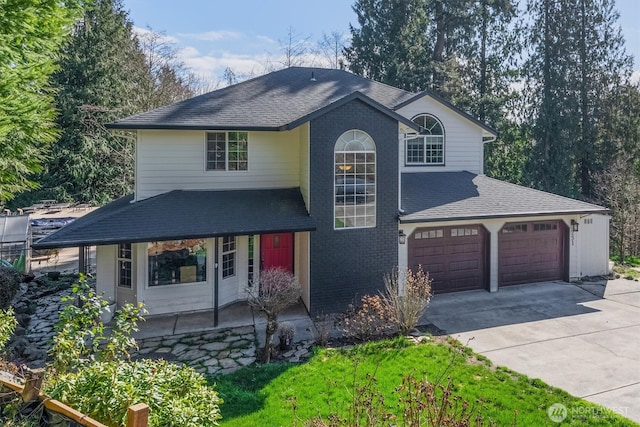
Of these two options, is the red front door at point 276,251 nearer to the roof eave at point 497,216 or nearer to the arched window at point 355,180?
the arched window at point 355,180

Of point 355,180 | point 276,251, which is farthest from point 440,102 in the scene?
point 276,251

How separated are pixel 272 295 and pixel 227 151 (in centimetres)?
497

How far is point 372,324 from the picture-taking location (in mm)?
9109

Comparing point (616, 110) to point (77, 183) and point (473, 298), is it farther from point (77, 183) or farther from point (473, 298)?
point (77, 183)

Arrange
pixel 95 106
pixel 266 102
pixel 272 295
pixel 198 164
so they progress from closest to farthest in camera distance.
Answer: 1. pixel 272 295
2. pixel 198 164
3. pixel 266 102
4. pixel 95 106

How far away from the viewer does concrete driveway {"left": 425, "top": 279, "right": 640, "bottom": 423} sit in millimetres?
6984

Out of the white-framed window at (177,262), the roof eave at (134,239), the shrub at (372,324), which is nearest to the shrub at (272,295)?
the roof eave at (134,239)

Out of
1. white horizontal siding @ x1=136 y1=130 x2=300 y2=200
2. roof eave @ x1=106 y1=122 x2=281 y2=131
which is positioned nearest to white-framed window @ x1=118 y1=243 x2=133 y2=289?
white horizontal siding @ x1=136 y1=130 x2=300 y2=200

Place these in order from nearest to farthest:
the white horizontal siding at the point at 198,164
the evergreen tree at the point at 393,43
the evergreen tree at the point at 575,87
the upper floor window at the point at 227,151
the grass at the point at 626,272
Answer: the white horizontal siding at the point at 198,164, the upper floor window at the point at 227,151, the grass at the point at 626,272, the evergreen tree at the point at 575,87, the evergreen tree at the point at 393,43

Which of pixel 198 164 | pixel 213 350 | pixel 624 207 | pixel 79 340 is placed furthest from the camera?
pixel 624 207

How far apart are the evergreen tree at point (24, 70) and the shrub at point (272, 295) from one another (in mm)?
5714

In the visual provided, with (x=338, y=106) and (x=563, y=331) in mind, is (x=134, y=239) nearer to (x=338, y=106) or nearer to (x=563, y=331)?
(x=338, y=106)

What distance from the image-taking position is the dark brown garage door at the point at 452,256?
12000 mm

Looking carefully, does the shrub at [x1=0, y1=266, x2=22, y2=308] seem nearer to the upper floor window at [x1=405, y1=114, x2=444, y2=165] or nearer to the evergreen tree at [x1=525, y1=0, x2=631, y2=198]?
the upper floor window at [x1=405, y1=114, x2=444, y2=165]
